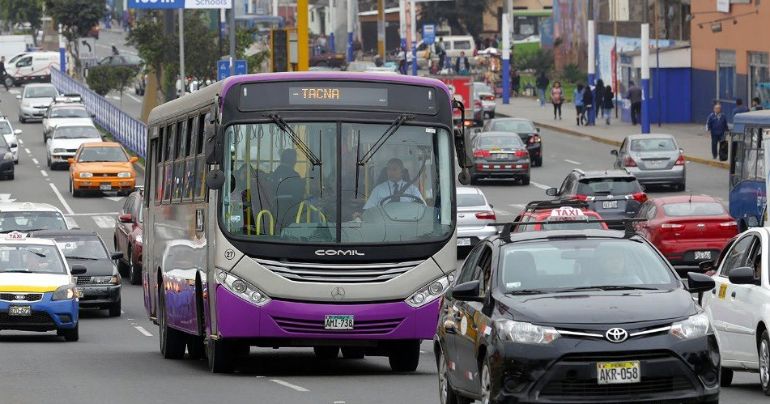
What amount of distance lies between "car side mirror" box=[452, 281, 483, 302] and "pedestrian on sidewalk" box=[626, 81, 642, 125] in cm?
5805

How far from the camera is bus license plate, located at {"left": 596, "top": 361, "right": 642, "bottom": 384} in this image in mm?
Answer: 12094

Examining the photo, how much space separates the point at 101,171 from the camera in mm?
52938

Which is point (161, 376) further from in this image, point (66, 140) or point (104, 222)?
point (66, 140)

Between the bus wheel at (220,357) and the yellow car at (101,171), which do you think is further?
the yellow car at (101,171)

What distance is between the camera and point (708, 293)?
17.9 m

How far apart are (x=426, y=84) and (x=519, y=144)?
3434 cm

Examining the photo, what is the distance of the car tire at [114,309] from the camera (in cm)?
3167

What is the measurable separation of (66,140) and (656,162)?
2112 cm

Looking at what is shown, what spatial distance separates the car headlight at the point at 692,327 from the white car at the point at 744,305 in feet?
11.0

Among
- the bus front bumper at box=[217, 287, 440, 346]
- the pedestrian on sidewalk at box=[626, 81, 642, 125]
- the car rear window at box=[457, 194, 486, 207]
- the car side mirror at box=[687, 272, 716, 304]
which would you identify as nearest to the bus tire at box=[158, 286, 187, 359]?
the bus front bumper at box=[217, 287, 440, 346]

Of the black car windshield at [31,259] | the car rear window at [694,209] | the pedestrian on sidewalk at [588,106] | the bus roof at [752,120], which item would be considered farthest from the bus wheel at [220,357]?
the pedestrian on sidewalk at [588,106]

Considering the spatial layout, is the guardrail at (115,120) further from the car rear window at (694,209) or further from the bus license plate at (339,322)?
the bus license plate at (339,322)

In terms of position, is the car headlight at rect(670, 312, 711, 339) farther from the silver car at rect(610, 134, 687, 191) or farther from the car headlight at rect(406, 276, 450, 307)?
the silver car at rect(610, 134, 687, 191)

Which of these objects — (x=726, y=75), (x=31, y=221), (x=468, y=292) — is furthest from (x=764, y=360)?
(x=726, y=75)
